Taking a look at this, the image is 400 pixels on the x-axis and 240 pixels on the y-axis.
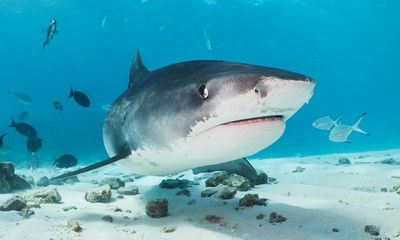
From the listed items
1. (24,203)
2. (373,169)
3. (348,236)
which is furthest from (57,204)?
(373,169)

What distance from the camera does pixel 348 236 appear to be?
3389 mm

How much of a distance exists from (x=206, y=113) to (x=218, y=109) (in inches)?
5.9

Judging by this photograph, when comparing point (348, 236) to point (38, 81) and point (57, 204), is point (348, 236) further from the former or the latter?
point (38, 81)

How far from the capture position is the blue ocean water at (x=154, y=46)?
42.0m

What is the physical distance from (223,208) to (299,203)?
103cm

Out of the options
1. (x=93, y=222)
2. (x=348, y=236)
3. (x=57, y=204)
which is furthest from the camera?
(x=57, y=204)

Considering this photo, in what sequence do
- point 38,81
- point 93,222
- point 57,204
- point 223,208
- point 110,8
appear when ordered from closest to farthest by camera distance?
point 93,222 → point 223,208 → point 57,204 → point 110,8 → point 38,81

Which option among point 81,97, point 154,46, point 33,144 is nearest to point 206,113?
point 81,97

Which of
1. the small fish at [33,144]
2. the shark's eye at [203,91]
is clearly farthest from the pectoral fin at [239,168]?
the small fish at [33,144]

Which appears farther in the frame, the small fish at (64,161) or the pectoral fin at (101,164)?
the small fish at (64,161)

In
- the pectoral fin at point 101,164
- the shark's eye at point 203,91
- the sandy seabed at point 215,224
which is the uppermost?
the pectoral fin at point 101,164

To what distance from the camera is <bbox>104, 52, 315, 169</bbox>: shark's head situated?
2588mm

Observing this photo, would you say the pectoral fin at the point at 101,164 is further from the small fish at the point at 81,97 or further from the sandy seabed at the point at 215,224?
the small fish at the point at 81,97

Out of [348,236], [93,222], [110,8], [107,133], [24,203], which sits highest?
[110,8]
